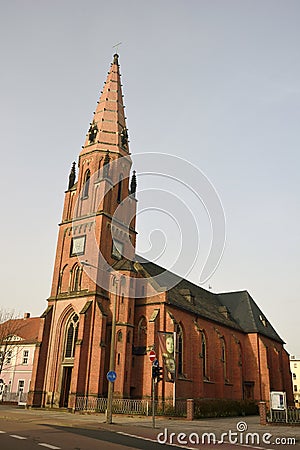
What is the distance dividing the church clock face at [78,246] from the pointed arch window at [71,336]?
19.4 feet

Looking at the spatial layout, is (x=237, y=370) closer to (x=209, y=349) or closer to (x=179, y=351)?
(x=209, y=349)

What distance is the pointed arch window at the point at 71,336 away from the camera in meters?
36.7

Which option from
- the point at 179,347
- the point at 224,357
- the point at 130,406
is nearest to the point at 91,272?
the point at 179,347

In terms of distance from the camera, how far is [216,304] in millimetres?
56562

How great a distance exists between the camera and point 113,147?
44688 millimetres

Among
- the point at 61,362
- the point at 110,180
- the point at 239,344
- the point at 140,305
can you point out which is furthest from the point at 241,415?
the point at 110,180

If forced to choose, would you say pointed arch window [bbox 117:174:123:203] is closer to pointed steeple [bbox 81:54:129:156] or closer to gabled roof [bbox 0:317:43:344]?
pointed steeple [bbox 81:54:129:156]

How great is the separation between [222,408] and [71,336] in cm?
1509

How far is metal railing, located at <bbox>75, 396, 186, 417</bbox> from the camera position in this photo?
30.3 m

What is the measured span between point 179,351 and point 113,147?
72.3 feet

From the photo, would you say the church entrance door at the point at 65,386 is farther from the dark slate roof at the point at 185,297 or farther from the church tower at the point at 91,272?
the dark slate roof at the point at 185,297

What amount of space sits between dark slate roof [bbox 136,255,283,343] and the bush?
8.78 meters

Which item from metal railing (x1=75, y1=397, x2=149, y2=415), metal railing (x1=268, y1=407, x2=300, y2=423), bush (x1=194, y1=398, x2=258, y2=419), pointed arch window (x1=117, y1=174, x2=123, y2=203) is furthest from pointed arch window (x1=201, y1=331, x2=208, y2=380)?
pointed arch window (x1=117, y1=174, x2=123, y2=203)

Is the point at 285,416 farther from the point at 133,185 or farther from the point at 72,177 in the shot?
the point at 72,177
